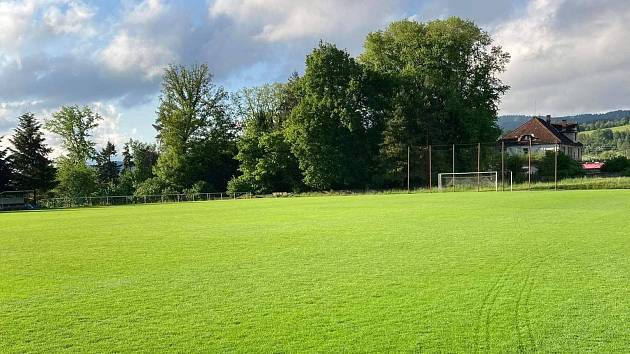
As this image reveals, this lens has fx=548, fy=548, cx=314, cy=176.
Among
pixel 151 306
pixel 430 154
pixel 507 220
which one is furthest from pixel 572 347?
pixel 430 154

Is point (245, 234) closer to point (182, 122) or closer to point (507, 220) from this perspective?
point (507, 220)

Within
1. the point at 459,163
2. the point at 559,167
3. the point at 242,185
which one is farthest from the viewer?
the point at 242,185

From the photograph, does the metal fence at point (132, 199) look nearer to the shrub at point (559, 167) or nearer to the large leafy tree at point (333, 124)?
the large leafy tree at point (333, 124)

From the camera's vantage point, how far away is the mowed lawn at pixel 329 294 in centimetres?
552

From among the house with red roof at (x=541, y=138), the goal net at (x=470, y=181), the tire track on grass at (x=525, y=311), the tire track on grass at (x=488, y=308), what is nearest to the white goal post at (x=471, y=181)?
the goal net at (x=470, y=181)

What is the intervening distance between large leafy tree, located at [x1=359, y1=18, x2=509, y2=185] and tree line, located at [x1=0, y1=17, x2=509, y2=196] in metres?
0.12

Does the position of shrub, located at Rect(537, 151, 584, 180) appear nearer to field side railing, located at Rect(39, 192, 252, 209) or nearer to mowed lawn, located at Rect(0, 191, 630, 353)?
field side railing, located at Rect(39, 192, 252, 209)

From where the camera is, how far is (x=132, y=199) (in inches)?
2343

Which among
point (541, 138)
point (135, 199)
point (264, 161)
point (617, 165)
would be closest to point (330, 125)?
point (264, 161)

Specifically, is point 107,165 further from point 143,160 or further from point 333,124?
point 333,124

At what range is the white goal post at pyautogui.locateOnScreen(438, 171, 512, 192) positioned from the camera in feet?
158

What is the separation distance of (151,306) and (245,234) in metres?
9.04

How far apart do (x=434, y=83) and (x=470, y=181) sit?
1352 cm

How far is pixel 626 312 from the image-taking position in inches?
244
